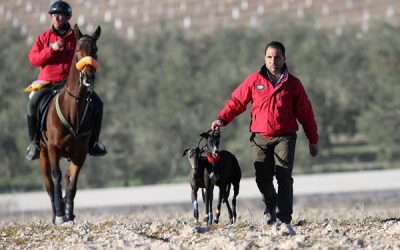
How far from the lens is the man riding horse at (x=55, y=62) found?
47.0 feet

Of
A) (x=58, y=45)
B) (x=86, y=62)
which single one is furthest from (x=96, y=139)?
(x=86, y=62)

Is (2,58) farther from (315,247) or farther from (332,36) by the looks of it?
(315,247)

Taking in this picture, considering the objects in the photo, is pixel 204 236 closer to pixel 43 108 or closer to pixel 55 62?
pixel 43 108

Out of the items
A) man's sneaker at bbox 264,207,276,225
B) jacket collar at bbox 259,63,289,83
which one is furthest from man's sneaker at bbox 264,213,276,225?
jacket collar at bbox 259,63,289,83

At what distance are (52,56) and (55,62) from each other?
0.49 ft

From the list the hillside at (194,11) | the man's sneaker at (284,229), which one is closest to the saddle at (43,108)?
the man's sneaker at (284,229)

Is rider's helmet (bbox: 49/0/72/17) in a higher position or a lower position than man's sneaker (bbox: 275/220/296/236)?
higher

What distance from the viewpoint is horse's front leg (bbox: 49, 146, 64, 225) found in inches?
556

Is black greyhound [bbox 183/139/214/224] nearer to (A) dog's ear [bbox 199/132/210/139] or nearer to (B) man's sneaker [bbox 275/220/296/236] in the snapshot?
(A) dog's ear [bbox 199/132/210/139]

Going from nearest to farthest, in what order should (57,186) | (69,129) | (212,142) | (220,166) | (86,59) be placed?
(212,142), (86,59), (220,166), (69,129), (57,186)

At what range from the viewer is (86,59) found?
12977 mm

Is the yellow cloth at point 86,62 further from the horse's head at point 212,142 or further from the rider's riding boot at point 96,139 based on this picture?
the horse's head at point 212,142

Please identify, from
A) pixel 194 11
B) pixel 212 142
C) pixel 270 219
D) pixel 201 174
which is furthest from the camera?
pixel 194 11

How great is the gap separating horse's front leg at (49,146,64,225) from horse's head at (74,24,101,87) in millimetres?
1235
